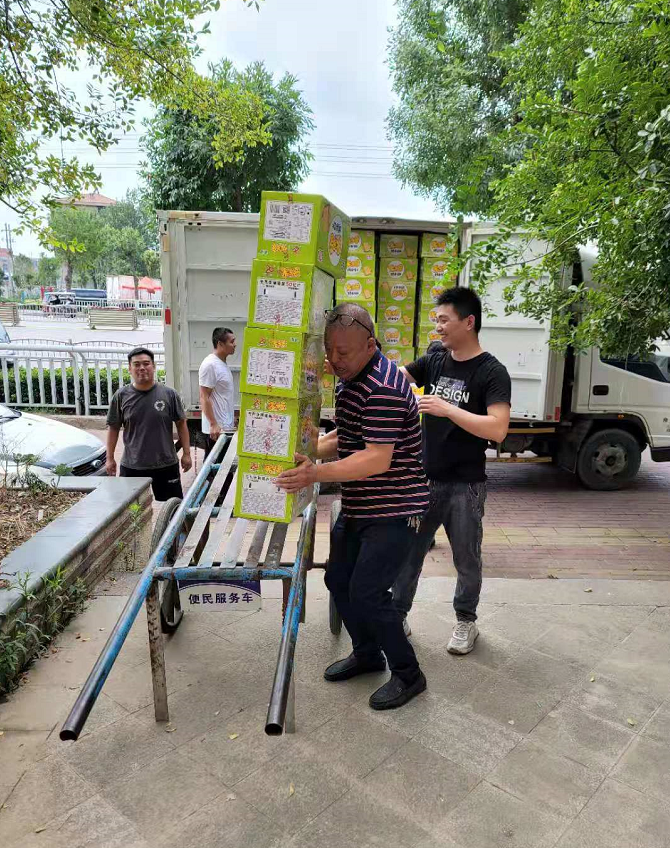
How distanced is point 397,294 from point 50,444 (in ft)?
14.3

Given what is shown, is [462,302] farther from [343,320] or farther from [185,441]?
[185,441]

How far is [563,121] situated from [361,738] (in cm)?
399

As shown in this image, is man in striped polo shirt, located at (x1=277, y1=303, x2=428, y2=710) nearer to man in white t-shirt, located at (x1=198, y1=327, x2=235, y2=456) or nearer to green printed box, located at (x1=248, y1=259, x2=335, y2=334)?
green printed box, located at (x1=248, y1=259, x2=335, y2=334)

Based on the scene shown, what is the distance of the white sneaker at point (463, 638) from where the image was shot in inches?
132

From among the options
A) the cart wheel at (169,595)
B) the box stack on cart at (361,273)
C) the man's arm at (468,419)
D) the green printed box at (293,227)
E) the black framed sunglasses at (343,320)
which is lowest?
the cart wheel at (169,595)

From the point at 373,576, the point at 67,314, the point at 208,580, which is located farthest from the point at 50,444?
the point at 67,314

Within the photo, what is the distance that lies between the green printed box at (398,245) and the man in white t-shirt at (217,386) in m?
2.51

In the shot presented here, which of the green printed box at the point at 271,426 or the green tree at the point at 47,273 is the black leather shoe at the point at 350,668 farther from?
the green tree at the point at 47,273

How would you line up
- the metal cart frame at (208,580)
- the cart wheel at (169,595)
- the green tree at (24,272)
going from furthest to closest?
the green tree at (24,272)
the cart wheel at (169,595)
the metal cart frame at (208,580)

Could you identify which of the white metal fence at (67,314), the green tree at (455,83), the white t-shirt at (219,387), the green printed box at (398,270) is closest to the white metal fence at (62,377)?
the white t-shirt at (219,387)

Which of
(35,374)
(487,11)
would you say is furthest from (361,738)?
(487,11)

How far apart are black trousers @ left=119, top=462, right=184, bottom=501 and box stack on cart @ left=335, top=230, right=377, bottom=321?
10.5 ft

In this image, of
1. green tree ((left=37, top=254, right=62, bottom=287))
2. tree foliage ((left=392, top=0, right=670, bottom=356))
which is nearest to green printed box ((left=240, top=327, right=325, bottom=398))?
tree foliage ((left=392, top=0, right=670, bottom=356))

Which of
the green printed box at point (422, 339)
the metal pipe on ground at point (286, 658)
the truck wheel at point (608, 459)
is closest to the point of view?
the metal pipe on ground at point (286, 658)
